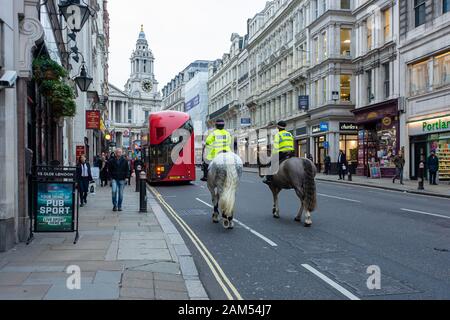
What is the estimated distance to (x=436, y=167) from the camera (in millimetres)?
25641

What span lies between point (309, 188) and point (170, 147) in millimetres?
16314

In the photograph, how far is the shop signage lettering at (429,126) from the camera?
26.6 metres

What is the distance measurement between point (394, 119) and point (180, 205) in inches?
824

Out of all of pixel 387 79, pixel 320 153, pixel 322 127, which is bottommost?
pixel 320 153

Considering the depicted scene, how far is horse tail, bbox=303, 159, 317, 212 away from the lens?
1051cm

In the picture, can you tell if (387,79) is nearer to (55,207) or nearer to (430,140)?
(430,140)

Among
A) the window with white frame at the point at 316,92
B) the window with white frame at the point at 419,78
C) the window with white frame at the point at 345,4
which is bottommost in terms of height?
the window with white frame at the point at 419,78

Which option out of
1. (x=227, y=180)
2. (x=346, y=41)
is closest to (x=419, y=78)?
(x=346, y=41)

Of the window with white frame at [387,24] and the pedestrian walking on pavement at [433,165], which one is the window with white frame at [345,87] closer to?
the window with white frame at [387,24]

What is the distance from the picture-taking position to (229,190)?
10.2 metres

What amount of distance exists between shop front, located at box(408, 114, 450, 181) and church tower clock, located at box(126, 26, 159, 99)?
12457 cm

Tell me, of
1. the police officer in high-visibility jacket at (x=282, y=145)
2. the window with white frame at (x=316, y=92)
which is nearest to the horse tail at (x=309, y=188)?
the police officer in high-visibility jacket at (x=282, y=145)

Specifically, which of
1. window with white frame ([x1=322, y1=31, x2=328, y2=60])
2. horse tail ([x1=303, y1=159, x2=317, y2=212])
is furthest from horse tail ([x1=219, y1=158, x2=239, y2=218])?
window with white frame ([x1=322, y1=31, x2=328, y2=60])
